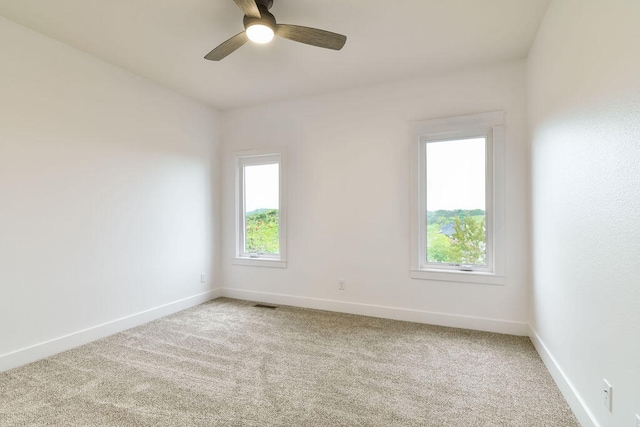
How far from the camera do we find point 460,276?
311 centimetres

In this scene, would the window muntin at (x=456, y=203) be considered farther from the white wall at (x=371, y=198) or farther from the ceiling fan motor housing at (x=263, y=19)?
the ceiling fan motor housing at (x=263, y=19)

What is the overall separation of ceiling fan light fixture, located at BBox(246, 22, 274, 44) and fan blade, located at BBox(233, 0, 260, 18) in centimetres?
7

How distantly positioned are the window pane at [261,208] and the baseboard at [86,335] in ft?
3.48

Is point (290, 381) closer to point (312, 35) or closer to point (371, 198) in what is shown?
point (371, 198)

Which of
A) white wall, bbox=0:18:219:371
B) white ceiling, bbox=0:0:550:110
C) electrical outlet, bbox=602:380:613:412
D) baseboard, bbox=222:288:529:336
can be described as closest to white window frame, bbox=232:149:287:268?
baseboard, bbox=222:288:529:336

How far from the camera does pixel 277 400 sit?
190 centimetres

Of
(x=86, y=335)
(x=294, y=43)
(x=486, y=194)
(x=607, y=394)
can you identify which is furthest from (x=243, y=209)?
(x=607, y=394)

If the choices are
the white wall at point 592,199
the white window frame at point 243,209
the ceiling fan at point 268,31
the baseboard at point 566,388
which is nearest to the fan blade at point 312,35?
the ceiling fan at point 268,31

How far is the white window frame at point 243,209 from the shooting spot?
13.0ft

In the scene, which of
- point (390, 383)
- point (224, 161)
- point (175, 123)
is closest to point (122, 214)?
point (175, 123)

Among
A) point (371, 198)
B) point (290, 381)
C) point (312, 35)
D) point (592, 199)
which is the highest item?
point (312, 35)

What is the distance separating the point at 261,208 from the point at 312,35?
2578mm

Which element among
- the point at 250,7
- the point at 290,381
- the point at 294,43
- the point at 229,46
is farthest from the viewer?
the point at 294,43

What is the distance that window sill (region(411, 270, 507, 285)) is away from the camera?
2.99 m
